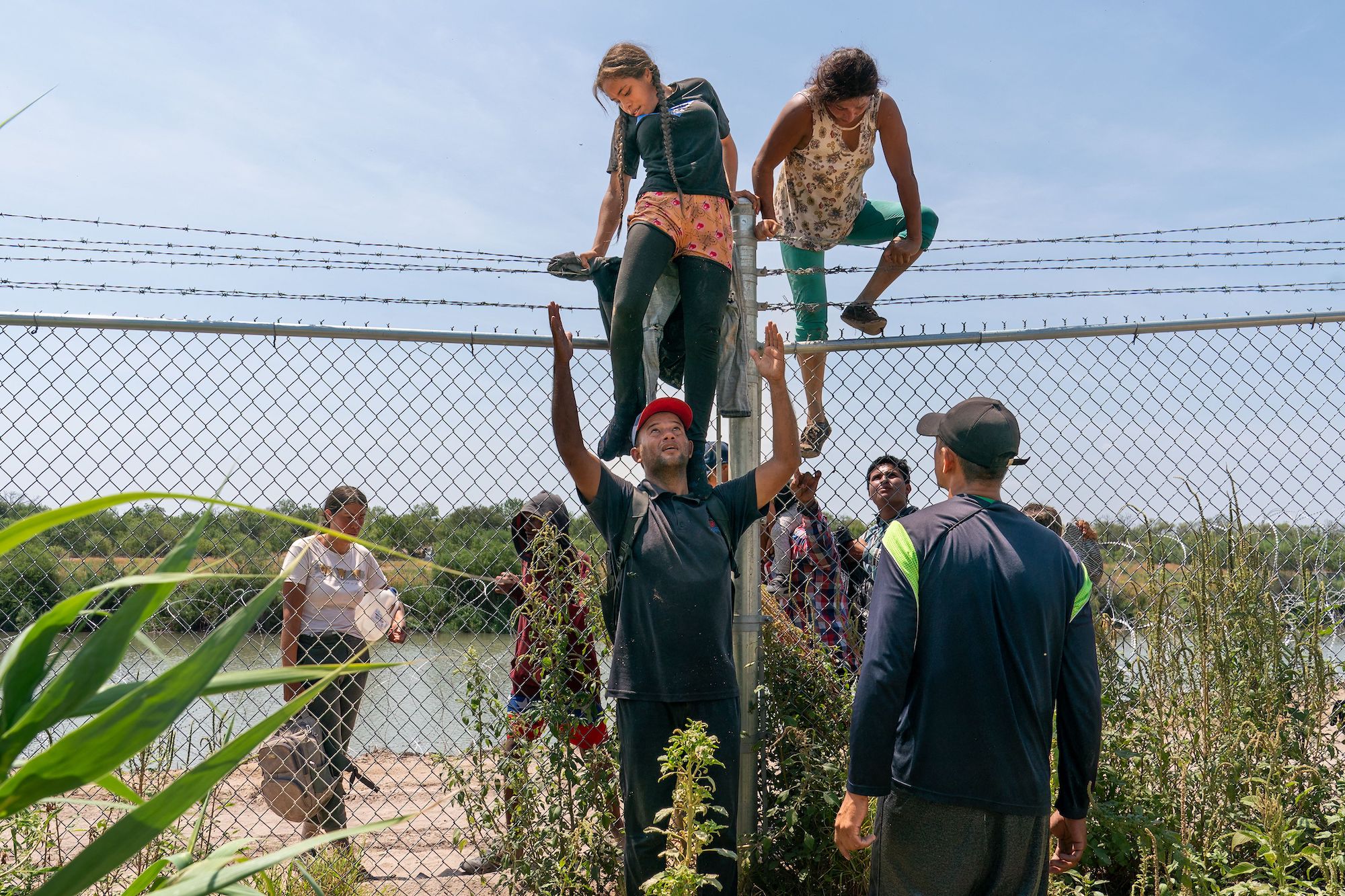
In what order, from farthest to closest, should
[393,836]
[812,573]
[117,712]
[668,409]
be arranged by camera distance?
[393,836]
[812,573]
[668,409]
[117,712]

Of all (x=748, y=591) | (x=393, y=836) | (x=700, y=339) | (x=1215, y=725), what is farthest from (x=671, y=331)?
(x=393, y=836)

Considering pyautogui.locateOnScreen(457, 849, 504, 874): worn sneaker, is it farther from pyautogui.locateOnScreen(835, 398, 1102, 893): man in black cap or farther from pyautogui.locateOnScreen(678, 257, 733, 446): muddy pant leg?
pyautogui.locateOnScreen(678, 257, 733, 446): muddy pant leg

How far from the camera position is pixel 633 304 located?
11.1 feet

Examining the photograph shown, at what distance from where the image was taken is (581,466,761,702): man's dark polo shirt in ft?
9.46

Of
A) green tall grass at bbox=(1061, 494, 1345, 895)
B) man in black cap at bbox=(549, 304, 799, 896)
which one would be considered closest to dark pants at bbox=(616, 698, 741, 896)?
man in black cap at bbox=(549, 304, 799, 896)

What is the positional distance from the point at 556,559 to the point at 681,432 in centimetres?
60

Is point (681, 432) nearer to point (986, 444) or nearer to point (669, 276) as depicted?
point (669, 276)

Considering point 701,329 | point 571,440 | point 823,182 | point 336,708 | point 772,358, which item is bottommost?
point 336,708

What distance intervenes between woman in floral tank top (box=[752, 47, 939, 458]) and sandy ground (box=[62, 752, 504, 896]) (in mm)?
2610

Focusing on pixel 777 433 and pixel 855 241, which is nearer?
pixel 777 433

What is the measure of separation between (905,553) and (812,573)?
136cm

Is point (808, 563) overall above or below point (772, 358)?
below

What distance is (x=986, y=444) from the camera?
2674mm

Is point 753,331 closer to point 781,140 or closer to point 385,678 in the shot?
point 781,140
